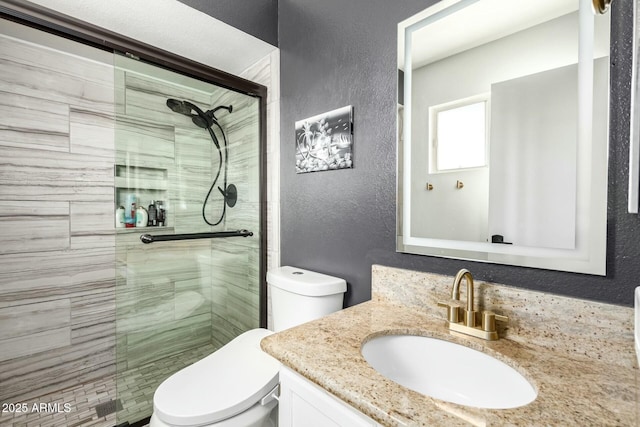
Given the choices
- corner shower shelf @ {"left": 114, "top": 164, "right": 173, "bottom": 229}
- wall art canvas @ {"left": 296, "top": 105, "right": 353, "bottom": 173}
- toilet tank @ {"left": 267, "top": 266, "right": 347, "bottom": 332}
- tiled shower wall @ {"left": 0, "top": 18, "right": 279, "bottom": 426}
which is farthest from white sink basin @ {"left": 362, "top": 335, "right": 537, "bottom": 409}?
corner shower shelf @ {"left": 114, "top": 164, "right": 173, "bottom": 229}

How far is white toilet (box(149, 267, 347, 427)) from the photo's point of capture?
98 centimetres

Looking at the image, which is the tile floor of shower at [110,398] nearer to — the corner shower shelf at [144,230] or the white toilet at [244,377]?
the white toilet at [244,377]

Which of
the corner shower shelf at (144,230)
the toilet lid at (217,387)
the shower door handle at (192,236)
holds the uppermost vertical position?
the corner shower shelf at (144,230)

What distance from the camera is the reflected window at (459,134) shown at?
98 cm

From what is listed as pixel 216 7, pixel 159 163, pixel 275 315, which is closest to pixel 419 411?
pixel 275 315

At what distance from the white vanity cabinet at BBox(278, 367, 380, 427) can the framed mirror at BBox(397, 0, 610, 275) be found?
1.98 ft

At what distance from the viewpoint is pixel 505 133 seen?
930 millimetres

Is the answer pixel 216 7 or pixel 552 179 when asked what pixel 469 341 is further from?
pixel 216 7

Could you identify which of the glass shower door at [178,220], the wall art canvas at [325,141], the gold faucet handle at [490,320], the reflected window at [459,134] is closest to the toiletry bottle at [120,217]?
the glass shower door at [178,220]

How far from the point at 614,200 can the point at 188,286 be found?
1716mm

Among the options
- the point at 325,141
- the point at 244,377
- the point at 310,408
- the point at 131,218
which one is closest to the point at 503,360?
the point at 310,408

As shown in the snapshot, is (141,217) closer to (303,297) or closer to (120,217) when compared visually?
(120,217)

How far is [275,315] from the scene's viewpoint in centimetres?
145

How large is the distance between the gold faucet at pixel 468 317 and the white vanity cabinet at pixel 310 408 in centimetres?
43
